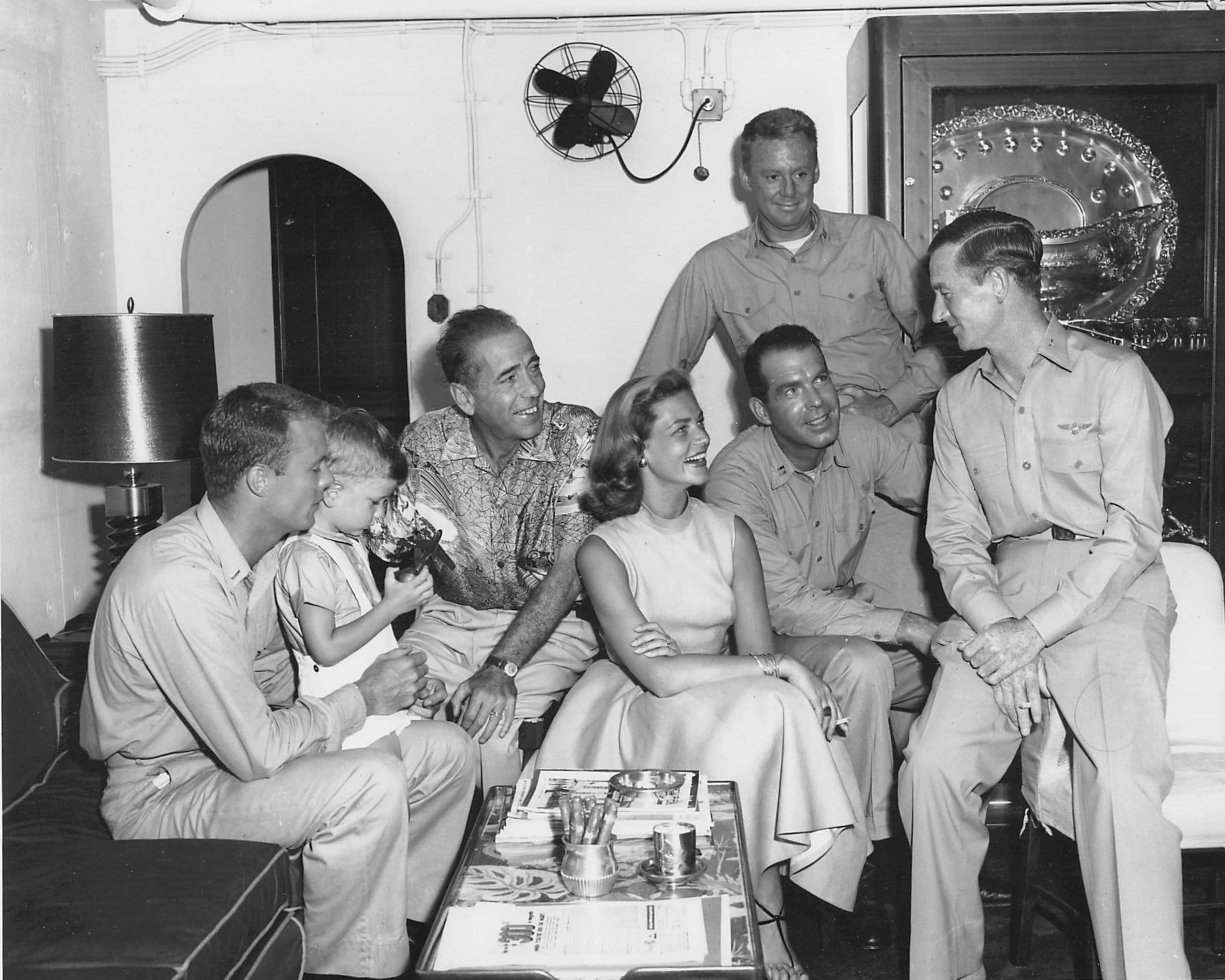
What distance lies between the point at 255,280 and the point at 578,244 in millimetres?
2520

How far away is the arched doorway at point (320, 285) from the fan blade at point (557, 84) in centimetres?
216

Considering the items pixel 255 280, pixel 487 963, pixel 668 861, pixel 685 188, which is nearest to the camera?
pixel 487 963

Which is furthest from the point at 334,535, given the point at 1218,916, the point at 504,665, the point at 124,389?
the point at 1218,916

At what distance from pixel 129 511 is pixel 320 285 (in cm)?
297

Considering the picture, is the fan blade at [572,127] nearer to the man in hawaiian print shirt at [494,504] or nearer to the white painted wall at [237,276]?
the man in hawaiian print shirt at [494,504]

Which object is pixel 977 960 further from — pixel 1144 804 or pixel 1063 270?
pixel 1063 270

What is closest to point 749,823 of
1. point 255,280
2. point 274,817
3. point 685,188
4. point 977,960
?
point 977,960

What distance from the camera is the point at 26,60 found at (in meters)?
4.10

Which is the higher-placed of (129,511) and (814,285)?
(814,285)

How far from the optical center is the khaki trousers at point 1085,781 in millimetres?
2518

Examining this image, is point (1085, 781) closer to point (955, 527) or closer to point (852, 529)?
point (955, 527)

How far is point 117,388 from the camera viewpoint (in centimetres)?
374

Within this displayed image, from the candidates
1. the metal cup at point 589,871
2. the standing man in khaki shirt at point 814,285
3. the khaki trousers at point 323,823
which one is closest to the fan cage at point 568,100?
the standing man in khaki shirt at point 814,285

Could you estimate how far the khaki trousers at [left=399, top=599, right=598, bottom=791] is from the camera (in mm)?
3441
